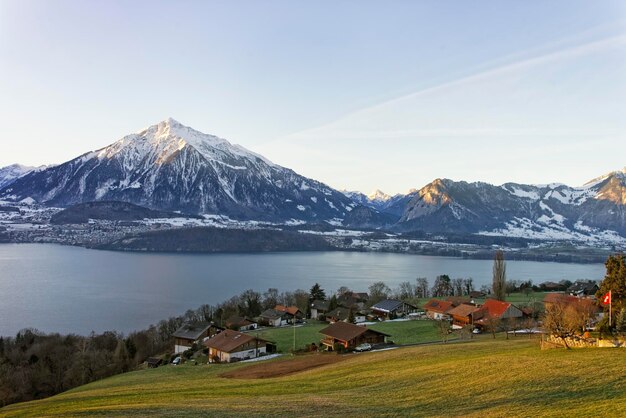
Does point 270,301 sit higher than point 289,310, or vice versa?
point 289,310

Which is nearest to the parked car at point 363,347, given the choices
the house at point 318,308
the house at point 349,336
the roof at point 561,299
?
the house at point 349,336

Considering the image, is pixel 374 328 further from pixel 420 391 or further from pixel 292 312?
pixel 420 391

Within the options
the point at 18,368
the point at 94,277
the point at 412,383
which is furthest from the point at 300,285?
the point at 412,383

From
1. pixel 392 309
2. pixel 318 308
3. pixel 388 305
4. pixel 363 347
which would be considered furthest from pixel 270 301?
pixel 363 347

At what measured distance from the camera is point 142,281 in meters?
133

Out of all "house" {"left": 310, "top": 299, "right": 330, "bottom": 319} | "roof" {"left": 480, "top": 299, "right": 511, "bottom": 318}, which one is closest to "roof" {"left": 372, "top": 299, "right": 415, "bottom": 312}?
"house" {"left": 310, "top": 299, "right": 330, "bottom": 319}

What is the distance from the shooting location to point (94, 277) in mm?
137500

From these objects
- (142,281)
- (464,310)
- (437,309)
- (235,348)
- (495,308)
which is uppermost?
(495,308)

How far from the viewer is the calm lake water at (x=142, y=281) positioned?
282 feet

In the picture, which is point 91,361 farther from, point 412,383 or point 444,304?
point 444,304

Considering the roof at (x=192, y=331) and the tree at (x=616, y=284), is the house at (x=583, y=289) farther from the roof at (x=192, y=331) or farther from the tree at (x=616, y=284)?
the roof at (x=192, y=331)

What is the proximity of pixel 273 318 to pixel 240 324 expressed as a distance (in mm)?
6653

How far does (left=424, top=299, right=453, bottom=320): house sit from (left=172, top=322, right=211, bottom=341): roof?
100 feet

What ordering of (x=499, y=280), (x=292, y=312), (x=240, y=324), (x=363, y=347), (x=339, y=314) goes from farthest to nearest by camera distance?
(x=292, y=312) → (x=499, y=280) → (x=339, y=314) → (x=240, y=324) → (x=363, y=347)
